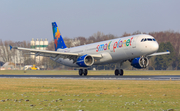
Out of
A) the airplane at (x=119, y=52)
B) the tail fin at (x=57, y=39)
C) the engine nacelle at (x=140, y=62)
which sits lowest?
the engine nacelle at (x=140, y=62)

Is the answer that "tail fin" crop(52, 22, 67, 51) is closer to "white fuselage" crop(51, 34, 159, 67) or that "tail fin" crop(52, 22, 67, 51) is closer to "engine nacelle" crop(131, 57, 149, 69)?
"white fuselage" crop(51, 34, 159, 67)

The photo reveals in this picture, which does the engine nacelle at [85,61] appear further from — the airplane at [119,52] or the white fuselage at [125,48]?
the white fuselage at [125,48]


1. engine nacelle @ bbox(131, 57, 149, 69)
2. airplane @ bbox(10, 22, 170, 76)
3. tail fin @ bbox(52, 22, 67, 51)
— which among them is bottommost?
engine nacelle @ bbox(131, 57, 149, 69)

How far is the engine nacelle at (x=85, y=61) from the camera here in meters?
39.3

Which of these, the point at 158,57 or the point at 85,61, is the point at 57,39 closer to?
the point at 85,61

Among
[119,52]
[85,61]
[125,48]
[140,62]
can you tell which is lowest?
[140,62]

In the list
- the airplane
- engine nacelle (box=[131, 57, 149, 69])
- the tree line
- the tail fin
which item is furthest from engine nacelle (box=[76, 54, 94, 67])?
the tree line

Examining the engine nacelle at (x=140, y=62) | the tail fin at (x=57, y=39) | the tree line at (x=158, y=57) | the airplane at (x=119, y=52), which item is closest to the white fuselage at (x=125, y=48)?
the airplane at (x=119, y=52)

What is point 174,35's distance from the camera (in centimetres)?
12294

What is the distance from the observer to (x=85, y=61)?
40938 mm

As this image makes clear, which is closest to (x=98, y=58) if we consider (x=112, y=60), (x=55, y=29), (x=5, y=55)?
(x=112, y=60)

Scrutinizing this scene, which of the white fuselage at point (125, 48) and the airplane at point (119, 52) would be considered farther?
the airplane at point (119, 52)

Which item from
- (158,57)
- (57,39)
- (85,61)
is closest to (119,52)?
(85,61)

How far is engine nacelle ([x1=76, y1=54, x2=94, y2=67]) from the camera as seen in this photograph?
39.3 m
